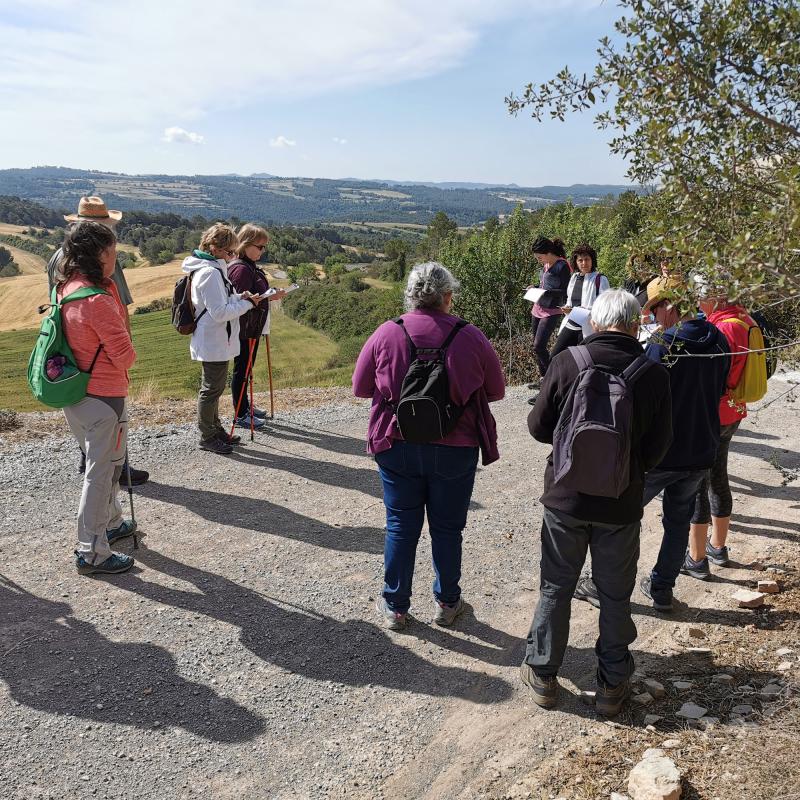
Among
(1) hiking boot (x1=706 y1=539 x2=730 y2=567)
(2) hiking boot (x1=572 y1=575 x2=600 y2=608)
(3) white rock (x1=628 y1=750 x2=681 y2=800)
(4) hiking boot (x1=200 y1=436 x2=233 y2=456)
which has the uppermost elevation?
(4) hiking boot (x1=200 y1=436 x2=233 y2=456)

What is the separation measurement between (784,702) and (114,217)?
19.2 feet

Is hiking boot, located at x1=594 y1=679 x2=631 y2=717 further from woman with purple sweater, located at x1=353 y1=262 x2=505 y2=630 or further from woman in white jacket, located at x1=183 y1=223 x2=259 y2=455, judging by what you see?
woman in white jacket, located at x1=183 y1=223 x2=259 y2=455

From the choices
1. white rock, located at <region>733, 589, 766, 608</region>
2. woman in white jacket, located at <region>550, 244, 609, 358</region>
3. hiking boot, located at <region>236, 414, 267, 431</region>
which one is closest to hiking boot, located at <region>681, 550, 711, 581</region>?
white rock, located at <region>733, 589, 766, 608</region>

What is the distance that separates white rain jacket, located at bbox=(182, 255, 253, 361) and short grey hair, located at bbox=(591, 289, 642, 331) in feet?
12.6

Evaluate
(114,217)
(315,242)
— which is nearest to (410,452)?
(114,217)

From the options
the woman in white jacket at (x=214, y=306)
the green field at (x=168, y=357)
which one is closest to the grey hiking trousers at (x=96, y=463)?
the woman in white jacket at (x=214, y=306)

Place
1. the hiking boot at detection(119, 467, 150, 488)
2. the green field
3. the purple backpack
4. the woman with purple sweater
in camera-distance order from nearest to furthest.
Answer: the purple backpack → the woman with purple sweater → the hiking boot at detection(119, 467, 150, 488) → the green field

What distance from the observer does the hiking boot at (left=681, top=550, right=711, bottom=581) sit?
15.0 feet

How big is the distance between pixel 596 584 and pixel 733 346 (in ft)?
6.31

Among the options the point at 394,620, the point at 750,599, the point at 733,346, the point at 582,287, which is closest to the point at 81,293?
the point at 394,620

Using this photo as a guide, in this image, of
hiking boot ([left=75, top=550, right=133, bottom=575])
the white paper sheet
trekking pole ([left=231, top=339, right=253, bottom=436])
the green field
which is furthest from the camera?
the green field

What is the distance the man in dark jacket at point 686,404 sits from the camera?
3734mm

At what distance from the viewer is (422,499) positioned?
3641 millimetres

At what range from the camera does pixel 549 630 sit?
321 cm
